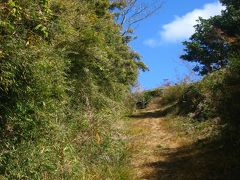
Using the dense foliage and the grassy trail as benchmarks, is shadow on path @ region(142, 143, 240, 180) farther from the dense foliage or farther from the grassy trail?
the dense foliage

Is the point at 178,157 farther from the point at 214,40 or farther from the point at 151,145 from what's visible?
the point at 214,40

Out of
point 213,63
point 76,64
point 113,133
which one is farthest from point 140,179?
point 213,63

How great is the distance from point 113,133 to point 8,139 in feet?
12.8

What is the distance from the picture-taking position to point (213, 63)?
30000 mm

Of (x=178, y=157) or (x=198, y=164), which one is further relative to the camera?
(x=178, y=157)

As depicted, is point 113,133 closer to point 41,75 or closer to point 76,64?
point 76,64

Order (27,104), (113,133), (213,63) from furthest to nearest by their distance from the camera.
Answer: (213,63) → (113,133) → (27,104)

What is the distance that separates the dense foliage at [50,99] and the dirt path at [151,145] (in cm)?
119

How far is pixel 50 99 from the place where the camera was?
314 inches

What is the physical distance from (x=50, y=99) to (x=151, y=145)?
332 inches

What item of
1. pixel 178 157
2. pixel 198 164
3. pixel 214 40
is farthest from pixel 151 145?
pixel 214 40

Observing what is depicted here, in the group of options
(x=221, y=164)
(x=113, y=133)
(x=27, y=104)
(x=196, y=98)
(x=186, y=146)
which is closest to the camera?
(x=27, y=104)

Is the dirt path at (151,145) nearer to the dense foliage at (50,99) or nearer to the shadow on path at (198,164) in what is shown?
the shadow on path at (198,164)

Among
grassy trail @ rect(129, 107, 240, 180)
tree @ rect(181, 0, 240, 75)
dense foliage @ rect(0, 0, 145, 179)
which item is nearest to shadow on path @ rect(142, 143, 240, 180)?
grassy trail @ rect(129, 107, 240, 180)
